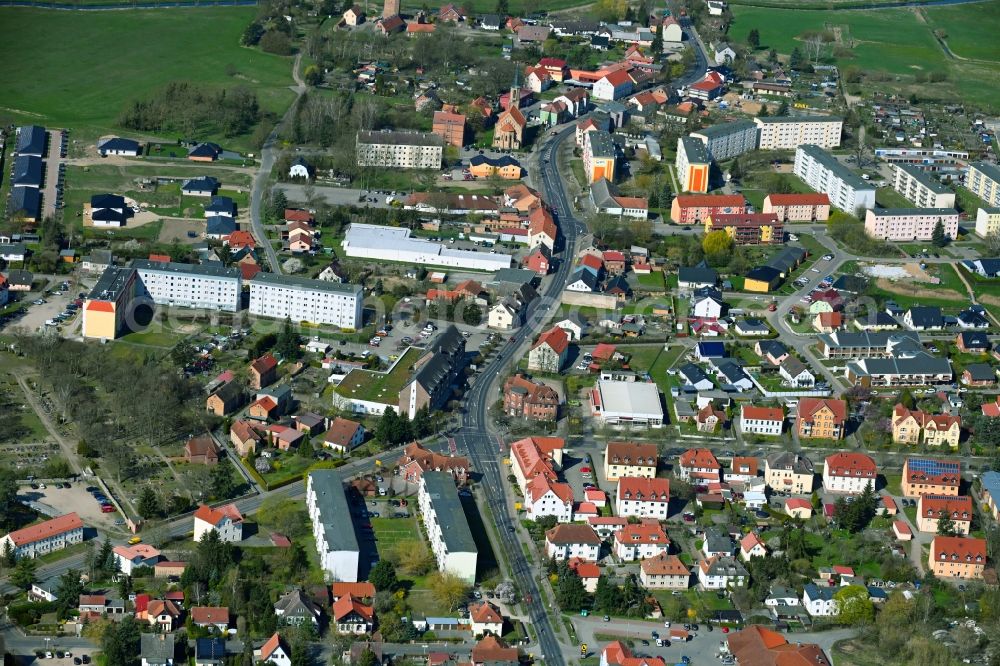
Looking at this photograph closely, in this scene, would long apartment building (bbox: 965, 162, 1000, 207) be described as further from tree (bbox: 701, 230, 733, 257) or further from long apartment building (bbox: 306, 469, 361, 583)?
long apartment building (bbox: 306, 469, 361, 583)

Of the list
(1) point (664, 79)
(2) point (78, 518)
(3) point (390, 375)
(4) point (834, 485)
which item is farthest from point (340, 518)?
(1) point (664, 79)

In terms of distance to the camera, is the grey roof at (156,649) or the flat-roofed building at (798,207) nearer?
the grey roof at (156,649)

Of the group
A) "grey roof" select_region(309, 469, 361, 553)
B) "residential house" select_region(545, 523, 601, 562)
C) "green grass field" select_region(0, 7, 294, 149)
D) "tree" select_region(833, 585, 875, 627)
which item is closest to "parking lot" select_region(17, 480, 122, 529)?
"grey roof" select_region(309, 469, 361, 553)

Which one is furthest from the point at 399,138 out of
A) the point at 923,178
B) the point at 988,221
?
the point at 988,221

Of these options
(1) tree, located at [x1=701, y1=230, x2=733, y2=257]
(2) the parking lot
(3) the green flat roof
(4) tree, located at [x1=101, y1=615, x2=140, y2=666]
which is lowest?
(1) tree, located at [x1=701, y1=230, x2=733, y2=257]

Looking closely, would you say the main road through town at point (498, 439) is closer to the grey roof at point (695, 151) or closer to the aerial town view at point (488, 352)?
the aerial town view at point (488, 352)

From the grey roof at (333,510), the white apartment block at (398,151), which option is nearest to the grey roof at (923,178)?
the white apartment block at (398,151)

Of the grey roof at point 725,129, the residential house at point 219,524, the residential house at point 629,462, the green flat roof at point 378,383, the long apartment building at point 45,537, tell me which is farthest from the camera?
the grey roof at point 725,129
